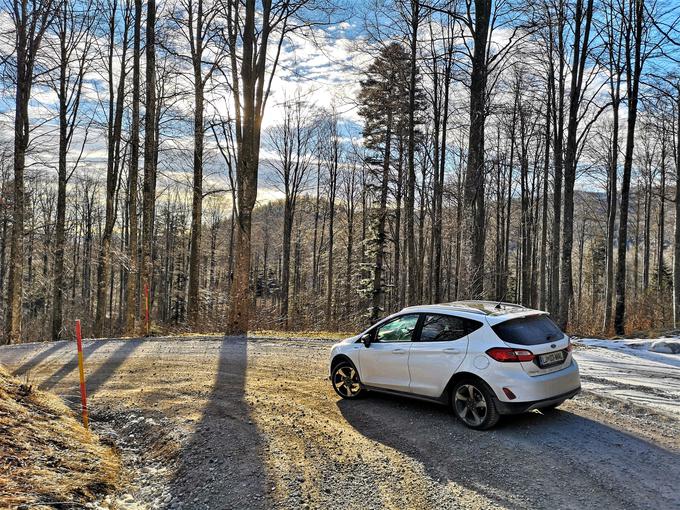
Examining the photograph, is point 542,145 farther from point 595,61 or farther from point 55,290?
point 55,290

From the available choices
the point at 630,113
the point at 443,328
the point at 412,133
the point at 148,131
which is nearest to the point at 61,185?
the point at 148,131

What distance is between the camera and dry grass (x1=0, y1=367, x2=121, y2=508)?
12.9 feet

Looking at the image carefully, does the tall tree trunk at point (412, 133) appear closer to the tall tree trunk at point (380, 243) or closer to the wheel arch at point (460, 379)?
the tall tree trunk at point (380, 243)

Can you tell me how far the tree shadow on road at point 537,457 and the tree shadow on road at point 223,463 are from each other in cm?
152

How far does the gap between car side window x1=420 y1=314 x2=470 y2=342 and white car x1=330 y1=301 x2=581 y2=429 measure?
14 millimetres

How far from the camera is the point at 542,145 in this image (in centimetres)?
3306

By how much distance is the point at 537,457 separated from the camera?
5.04 metres

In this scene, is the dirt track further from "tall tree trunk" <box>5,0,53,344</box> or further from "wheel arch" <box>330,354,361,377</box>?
"tall tree trunk" <box>5,0,53,344</box>

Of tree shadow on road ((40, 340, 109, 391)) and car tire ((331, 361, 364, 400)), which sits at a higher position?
car tire ((331, 361, 364, 400))

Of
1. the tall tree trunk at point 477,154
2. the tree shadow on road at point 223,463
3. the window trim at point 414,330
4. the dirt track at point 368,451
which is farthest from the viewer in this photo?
the tall tree trunk at point 477,154

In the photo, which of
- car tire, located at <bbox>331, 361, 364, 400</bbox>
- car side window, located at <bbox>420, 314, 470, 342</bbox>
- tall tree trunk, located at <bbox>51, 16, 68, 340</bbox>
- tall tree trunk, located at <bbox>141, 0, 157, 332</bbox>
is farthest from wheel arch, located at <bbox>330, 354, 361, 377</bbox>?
tall tree trunk, located at <bbox>51, 16, 68, 340</bbox>

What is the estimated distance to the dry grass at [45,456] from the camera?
3.93 meters


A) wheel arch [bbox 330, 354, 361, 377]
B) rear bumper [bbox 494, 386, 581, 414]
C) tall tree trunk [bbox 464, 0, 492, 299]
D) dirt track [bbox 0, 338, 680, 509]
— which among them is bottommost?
dirt track [bbox 0, 338, 680, 509]

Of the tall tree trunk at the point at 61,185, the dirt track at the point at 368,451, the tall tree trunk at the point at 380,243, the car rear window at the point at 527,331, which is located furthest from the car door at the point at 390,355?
the tall tree trunk at the point at 61,185
